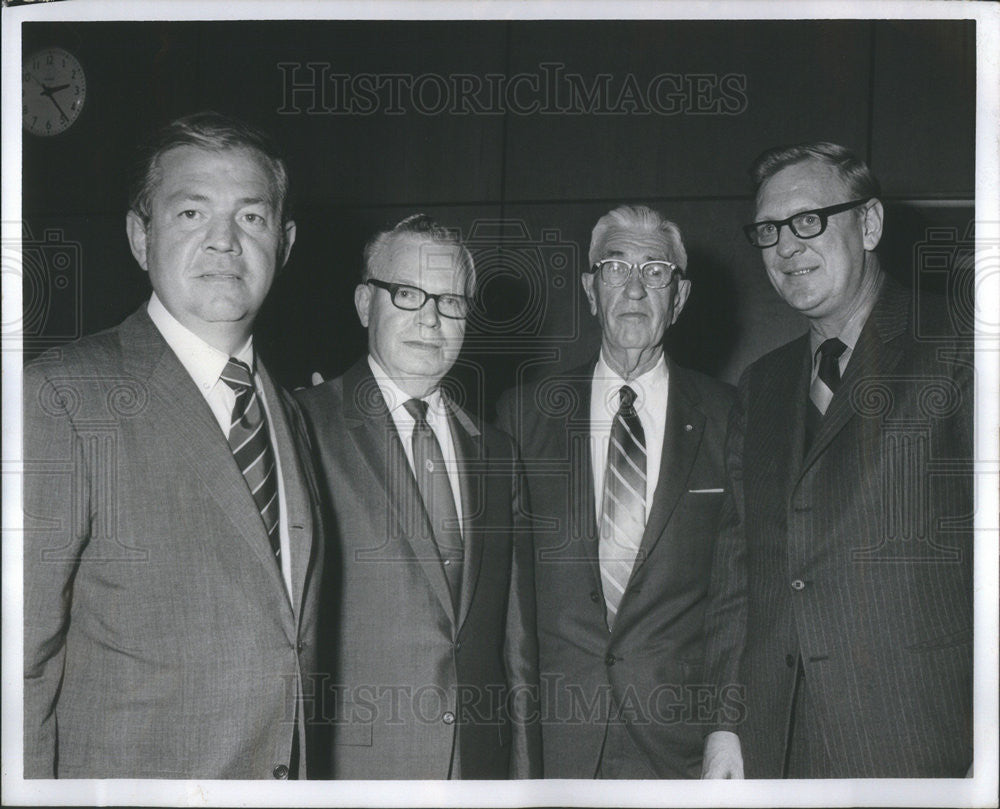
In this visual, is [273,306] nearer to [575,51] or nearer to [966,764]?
[575,51]

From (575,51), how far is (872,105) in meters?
0.74

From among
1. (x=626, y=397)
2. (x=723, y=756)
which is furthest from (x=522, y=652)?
(x=626, y=397)

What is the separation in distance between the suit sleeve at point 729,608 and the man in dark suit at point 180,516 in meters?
0.92

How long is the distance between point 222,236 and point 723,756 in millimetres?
1686

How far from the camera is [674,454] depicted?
8.12 feet

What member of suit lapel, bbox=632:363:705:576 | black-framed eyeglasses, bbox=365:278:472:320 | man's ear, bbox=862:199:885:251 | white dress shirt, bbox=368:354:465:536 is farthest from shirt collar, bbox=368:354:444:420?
man's ear, bbox=862:199:885:251

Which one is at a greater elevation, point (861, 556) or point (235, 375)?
point (235, 375)

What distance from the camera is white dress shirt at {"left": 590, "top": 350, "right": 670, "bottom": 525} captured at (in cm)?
248

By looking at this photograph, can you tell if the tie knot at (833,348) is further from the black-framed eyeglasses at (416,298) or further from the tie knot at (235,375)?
the tie knot at (235,375)

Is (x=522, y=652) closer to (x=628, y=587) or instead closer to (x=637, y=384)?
(x=628, y=587)

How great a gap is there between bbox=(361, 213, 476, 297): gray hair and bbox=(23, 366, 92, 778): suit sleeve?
2.51 feet

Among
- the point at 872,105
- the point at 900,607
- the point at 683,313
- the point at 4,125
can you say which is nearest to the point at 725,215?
the point at 683,313

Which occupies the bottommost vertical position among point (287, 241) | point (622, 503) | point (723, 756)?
point (723, 756)

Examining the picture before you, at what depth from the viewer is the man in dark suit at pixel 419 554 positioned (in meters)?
2.43
